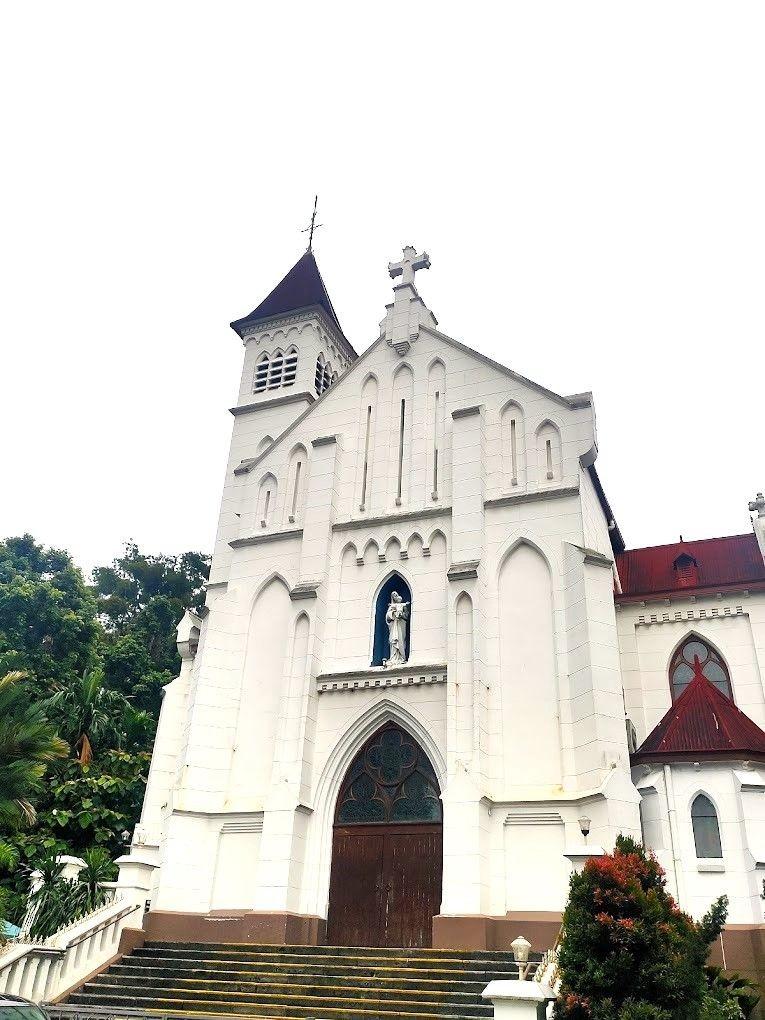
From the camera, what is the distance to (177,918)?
1661cm

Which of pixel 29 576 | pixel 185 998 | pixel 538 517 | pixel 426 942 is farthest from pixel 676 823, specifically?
pixel 29 576

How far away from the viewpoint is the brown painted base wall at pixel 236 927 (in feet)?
51.0

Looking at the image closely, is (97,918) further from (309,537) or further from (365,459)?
(365,459)

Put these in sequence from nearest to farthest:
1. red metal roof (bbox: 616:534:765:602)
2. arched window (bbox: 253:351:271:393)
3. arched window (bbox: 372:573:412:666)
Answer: arched window (bbox: 372:573:412:666) → red metal roof (bbox: 616:534:765:602) → arched window (bbox: 253:351:271:393)

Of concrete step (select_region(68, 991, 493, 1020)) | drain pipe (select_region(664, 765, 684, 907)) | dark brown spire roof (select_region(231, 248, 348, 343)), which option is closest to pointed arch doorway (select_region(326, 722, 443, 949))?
concrete step (select_region(68, 991, 493, 1020))

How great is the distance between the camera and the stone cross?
75.7 ft

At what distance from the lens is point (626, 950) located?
31.7 ft

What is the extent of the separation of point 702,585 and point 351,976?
12.4 m

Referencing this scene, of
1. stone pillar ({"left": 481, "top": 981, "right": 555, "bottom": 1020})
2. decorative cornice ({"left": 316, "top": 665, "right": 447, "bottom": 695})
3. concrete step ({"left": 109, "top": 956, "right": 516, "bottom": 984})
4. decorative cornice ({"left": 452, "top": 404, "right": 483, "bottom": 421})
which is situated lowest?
stone pillar ({"left": 481, "top": 981, "right": 555, "bottom": 1020})

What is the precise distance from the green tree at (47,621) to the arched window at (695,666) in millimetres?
22234

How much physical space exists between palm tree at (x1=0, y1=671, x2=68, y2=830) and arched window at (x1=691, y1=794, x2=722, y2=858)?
1307cm

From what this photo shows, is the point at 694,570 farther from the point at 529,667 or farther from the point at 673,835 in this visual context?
the point at 673,835

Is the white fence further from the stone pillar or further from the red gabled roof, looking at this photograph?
the red gabled roof

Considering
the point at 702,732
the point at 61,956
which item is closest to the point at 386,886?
the point at 61,956
